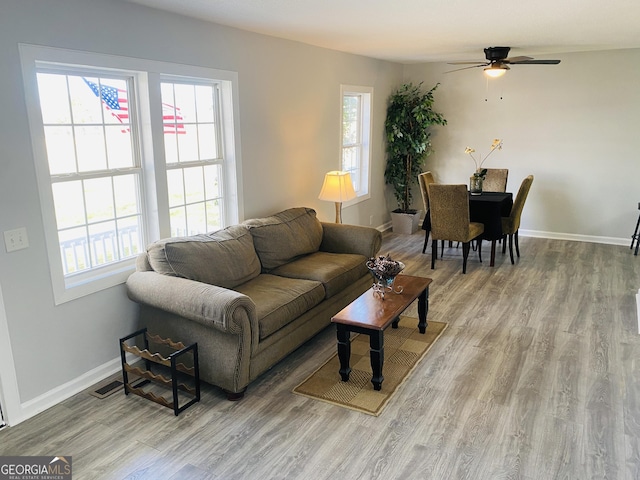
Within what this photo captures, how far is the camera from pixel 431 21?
12.5 feet

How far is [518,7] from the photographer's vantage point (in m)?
3.36

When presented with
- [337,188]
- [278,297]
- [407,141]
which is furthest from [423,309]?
[407,141]

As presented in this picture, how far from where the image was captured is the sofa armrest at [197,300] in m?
2.78

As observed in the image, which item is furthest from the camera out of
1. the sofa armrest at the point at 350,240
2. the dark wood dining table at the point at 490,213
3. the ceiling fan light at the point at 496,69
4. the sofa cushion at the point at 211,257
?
the dark wood dining table at the point at 490,213

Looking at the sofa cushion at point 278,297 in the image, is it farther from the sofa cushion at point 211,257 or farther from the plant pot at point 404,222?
the plant pot at point 404,222

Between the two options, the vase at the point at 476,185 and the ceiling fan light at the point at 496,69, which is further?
the vase at the point at 476,185

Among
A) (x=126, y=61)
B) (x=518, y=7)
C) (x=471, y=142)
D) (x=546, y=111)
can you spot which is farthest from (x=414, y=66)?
(x=126, y=61)

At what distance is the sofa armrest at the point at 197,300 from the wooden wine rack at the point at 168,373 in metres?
0.22

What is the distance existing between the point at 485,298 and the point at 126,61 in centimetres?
366

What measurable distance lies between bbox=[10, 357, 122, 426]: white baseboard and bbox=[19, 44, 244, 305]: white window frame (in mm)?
533

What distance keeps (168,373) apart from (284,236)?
4.79 feet

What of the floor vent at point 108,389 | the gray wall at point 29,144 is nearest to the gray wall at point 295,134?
the gray wall at point 29,144

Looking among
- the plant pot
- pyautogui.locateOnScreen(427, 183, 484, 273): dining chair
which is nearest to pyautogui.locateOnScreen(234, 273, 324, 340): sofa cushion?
pyautogui.locateOnScreen(427, 183, 484, 273): dining chair

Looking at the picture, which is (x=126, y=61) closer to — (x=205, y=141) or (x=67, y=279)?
(x=205, y=141)
